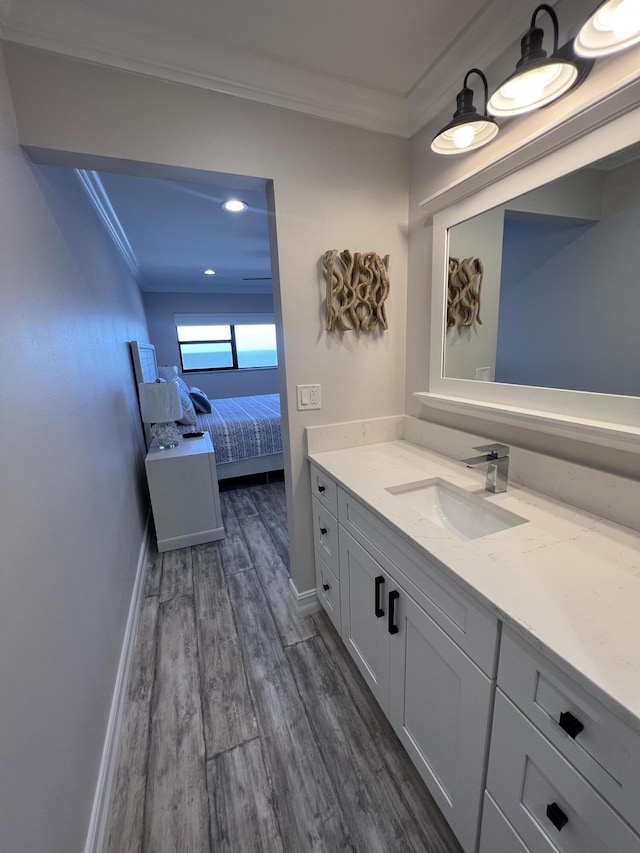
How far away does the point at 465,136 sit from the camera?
114 cm

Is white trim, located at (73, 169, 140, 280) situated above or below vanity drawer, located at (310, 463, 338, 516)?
above

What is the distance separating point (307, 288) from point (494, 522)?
1216 millimetres

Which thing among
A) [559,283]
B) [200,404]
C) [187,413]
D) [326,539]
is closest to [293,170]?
[559,283]

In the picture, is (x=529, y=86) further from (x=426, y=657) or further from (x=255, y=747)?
(x=255, y=747)

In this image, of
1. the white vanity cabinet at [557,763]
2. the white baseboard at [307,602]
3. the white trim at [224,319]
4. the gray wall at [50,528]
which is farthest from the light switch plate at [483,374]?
the white trim at [224,319]

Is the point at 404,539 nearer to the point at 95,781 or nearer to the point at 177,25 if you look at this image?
the point at 95,781

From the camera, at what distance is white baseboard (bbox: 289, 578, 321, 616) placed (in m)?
A: 1.87

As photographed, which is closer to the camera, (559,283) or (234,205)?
(559,283)

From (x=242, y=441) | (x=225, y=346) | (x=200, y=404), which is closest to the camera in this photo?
(x=242, y=441)

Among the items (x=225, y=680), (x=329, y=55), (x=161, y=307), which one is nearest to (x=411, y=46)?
(x=329, y=55)

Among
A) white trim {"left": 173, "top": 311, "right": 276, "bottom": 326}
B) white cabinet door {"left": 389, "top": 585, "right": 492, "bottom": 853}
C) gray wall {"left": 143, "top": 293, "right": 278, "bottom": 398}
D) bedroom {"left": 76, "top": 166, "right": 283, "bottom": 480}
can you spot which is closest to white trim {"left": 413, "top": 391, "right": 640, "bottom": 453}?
white cabinet door {"left": 389, "top": 585, "right": 492, "bottom": 853}

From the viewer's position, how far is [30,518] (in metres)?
0.85

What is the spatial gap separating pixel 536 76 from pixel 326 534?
1.71 metres

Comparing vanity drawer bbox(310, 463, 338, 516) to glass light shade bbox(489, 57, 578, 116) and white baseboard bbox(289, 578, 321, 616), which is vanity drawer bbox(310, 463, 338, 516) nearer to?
white baseboard bbox(289, 578, 321, 616)
